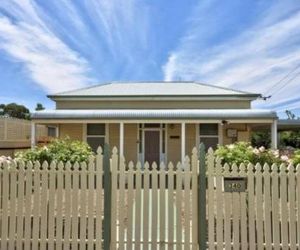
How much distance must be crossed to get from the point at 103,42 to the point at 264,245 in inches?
461

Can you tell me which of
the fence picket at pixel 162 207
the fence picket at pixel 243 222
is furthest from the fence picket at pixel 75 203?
the fence picket at pixel 243 222

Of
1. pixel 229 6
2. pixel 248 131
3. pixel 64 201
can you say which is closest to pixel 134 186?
pixel 64 201

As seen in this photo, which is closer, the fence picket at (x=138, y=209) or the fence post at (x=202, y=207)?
the fence post at (x=202, y=207)

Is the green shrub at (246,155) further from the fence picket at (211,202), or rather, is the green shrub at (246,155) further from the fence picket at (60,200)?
the fence picket at (60,200)

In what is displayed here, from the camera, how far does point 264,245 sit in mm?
5203

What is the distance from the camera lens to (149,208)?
17.5 ft

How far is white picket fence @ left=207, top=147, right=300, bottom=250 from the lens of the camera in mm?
5199

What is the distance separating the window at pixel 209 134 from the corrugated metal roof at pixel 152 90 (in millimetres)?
2511

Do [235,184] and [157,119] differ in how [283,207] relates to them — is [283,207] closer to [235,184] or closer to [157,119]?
[235,184]

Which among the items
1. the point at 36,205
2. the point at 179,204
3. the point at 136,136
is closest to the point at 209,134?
the point at 136,136

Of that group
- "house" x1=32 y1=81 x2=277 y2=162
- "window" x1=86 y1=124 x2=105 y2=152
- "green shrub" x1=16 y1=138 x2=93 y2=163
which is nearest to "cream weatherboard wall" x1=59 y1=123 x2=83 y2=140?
"house" x1=32 y1=81 x2=277 y2=162

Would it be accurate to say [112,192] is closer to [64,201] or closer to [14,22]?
[64,201]

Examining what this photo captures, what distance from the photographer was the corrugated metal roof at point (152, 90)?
1948 centimetres

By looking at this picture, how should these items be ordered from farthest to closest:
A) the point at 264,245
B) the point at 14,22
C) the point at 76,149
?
the point at 14,22, the point at 76,149, the point at 264,245
